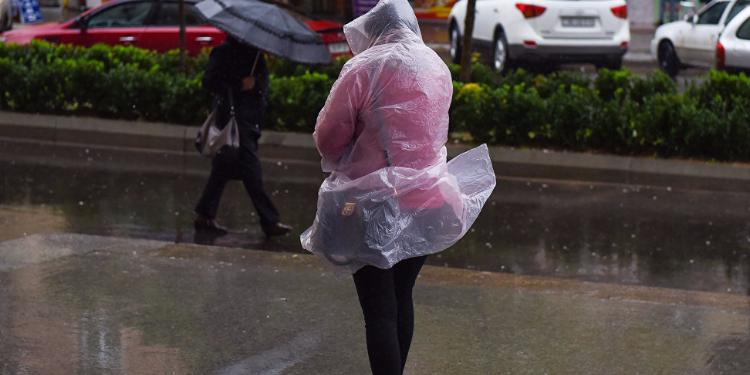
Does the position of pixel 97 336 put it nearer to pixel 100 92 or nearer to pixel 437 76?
pixel 437 76

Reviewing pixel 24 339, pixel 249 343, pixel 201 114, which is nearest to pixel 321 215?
pixel 249 343

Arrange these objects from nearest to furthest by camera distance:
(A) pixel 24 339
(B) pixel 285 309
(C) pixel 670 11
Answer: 1. (A) pixel 24 339
2. (B) pixel 285 309
3. (C) pixel 670 11

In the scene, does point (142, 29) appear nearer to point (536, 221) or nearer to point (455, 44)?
point (455, 44)

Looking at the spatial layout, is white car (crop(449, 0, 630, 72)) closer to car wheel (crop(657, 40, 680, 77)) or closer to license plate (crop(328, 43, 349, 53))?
car wheel (crop(657, 40, 680, 77))

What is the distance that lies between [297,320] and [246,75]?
2.90 m

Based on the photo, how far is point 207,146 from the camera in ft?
30.9

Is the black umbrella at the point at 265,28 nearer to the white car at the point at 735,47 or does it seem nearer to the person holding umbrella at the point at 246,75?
the person holding umbrella at the point at 246,75

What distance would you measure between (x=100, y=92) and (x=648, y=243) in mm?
6740

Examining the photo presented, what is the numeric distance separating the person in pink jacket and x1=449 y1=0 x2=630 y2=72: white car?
1488cm

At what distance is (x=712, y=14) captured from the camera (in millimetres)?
22141

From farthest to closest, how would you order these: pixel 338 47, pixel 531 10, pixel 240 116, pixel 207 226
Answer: pixel 531 10 → pixel 338 47 → pixel 207 226 → pixel 240 116

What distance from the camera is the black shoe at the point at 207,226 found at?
9.73m

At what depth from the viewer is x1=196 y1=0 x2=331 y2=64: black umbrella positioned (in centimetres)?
915

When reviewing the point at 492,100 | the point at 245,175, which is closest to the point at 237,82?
the point at 245,175
